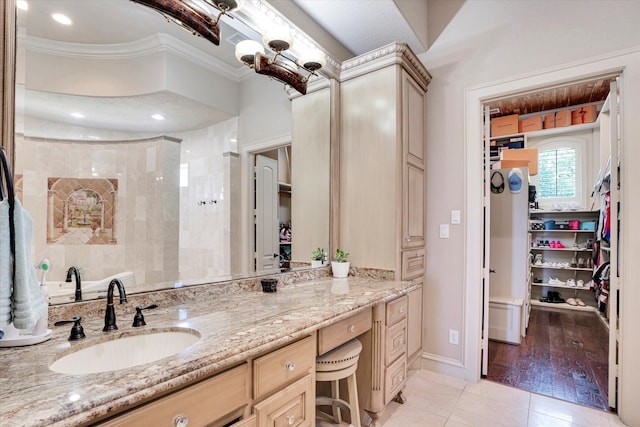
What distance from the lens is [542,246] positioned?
5.35 m

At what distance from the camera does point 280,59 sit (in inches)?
86.5

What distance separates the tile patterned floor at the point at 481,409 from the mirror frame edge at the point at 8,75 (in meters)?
2.28

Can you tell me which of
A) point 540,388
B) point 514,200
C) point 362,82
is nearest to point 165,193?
point 362,82

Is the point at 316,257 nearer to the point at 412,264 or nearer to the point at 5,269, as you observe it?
the point at 412,264

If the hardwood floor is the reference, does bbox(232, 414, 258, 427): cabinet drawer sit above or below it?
above

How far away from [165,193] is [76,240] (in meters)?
0.40

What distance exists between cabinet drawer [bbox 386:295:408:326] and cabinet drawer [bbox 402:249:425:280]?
29 centimetres

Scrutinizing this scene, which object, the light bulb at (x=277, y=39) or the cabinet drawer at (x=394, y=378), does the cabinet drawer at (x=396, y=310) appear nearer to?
the cabinet drawer at (x=394, y=378)

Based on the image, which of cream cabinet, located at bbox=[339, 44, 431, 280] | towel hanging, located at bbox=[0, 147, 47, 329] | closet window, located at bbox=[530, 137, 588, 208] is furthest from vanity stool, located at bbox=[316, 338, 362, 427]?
closet window, located at bbox=[530, 137, 588, 208]

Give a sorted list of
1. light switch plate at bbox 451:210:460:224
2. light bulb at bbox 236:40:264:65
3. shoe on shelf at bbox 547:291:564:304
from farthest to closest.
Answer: shoe on shelf at bbox 547:291:564:304
light switch plate at bbox 451:210:460:224
light bulb at bbox 236:40:264:65

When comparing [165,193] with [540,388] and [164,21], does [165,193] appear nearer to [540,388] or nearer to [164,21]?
[164,21]

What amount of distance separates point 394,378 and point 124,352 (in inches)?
62.7

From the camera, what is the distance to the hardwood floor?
2424 millimetres

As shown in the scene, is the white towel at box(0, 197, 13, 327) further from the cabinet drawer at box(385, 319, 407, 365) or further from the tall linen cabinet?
the tall linen cabinet
